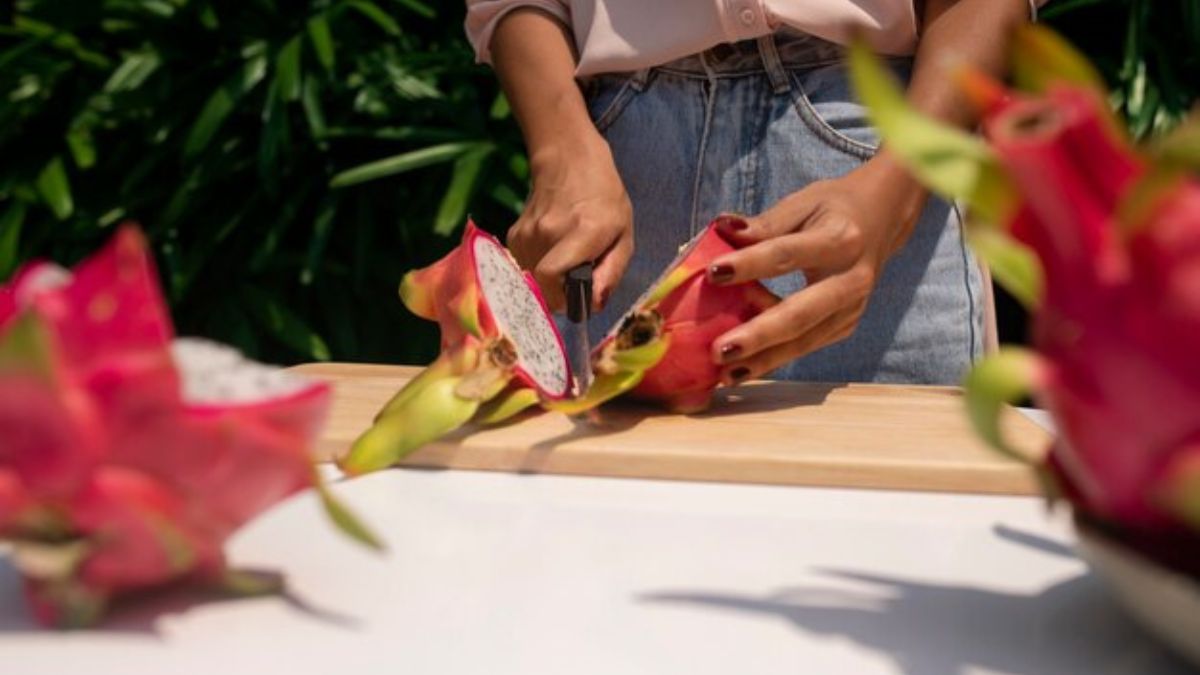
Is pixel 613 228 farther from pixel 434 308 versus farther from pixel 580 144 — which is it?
pixel 434 308

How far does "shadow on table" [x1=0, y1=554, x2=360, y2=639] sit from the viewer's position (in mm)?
595

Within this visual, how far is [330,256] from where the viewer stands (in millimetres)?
2582

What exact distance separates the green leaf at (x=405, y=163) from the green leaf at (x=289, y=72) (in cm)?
16

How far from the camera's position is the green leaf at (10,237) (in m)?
2.45

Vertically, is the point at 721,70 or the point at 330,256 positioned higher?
the point at 721,70

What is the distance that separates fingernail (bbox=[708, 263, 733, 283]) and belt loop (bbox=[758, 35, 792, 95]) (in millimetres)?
441

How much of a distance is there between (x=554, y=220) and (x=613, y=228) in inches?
2.2

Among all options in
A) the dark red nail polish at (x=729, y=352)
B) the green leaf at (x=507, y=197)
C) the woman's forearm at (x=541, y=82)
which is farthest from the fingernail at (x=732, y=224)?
the green leaf at (x=507, y=197)

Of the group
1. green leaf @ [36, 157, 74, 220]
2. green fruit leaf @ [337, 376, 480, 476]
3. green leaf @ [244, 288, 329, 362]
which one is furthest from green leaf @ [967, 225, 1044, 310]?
green leaf @ [36, 157, 74, 220]

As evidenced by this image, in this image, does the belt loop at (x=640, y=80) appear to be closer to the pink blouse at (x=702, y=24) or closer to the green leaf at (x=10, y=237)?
the pink blouse at (x=702, y=24)

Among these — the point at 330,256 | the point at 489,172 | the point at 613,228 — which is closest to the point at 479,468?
the point at 613,228

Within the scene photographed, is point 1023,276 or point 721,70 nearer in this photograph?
point 1023,276

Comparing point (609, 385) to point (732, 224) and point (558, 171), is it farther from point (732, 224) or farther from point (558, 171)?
point (558, 171)

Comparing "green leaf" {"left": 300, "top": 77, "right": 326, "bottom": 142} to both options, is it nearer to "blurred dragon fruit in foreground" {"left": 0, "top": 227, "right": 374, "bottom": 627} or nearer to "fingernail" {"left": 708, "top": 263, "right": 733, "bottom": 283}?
"fingernail" {"left": 708, "top": 263, "right": 733, "bottom": 283}
